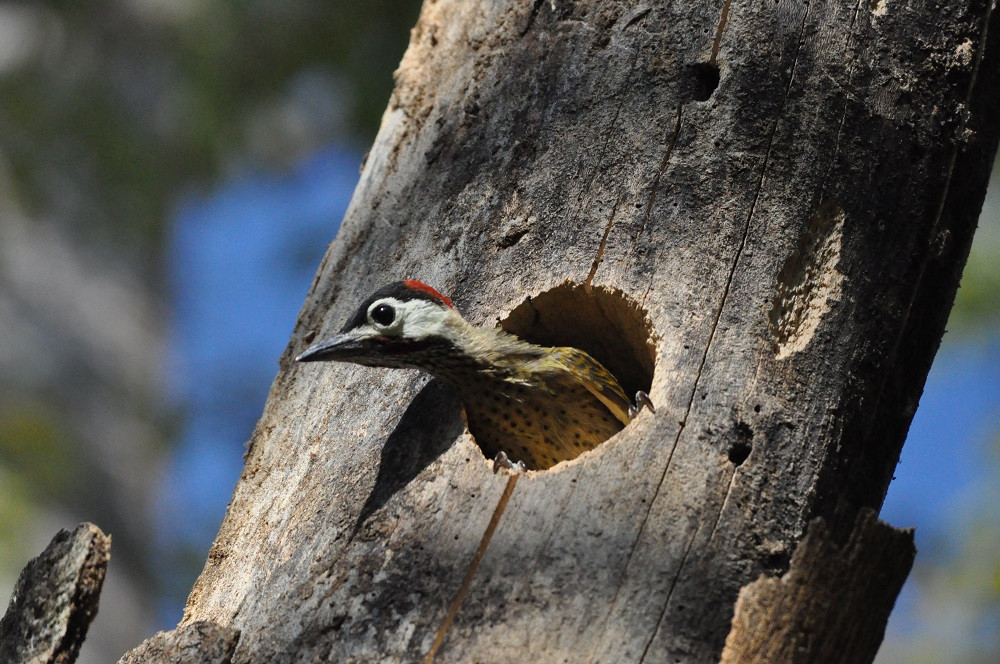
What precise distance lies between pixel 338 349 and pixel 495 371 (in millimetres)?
548

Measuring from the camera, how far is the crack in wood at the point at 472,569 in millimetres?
2326

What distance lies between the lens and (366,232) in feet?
11.3

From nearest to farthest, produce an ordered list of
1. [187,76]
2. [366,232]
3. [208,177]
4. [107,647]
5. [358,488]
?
1. [358,488]
2. [366,232]
3. [107,647]
4. [187,76]
5. [208,177]

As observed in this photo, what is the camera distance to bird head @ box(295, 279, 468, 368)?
305 cm

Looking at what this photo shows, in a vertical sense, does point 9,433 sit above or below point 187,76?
below

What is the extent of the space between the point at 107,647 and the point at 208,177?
4023 mm

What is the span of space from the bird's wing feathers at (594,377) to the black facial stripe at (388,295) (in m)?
0.57

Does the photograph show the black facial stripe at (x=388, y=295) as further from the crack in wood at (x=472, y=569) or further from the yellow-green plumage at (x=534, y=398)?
the crack in wood at (x=472, y=569)

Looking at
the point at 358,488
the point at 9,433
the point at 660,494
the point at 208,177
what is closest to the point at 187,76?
the point at 208,177

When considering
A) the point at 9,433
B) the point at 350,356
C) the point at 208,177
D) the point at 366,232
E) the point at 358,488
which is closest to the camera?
the point at 358,488

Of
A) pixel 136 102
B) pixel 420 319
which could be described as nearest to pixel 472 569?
pixel 420 319

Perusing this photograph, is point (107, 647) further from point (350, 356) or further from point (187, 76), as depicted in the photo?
point (350, 356)

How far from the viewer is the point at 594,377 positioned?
3416 mm

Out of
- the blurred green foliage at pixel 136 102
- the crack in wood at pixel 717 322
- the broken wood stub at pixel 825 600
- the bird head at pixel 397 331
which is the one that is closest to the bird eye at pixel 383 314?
the bird head at pixel 397 331
